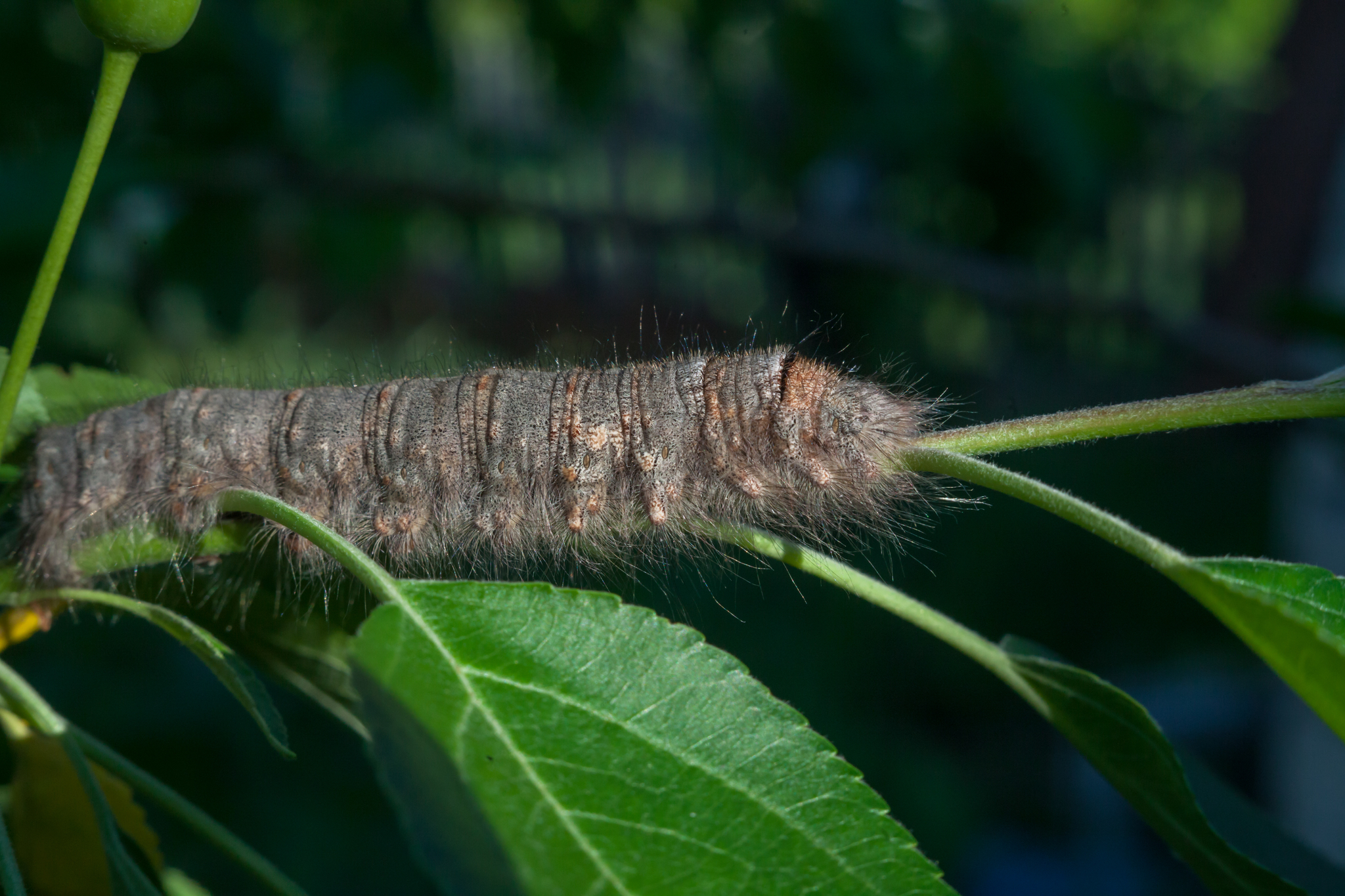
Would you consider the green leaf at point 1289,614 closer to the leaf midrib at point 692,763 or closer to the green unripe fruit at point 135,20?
the leaf midrib at point 692,763

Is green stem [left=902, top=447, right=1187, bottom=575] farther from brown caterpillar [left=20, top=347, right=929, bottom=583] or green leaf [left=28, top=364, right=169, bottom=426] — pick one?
green leaf [left=28, top=364, right=169, bottom=426]

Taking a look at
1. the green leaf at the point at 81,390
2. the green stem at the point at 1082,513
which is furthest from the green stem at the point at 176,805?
the green stem at the point at 1082,513

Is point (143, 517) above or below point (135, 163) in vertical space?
below

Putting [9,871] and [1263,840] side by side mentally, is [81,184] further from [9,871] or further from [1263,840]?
[1263,840]

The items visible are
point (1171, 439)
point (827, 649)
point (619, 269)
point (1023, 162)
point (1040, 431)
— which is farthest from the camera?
point (619, 269)

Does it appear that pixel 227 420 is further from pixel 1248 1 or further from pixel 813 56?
pixel 1248 1

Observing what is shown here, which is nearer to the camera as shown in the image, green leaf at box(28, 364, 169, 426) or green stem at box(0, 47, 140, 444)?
green stem at box(0, 47, 140, 444)

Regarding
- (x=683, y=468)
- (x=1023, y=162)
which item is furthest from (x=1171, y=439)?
(x=683, y=468)

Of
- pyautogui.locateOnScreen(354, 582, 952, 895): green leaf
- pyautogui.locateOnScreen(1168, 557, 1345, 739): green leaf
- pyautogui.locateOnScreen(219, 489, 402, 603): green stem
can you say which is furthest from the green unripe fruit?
pyautogui.locateOnScreen(1168, 557, 1345, 739): green leaf
